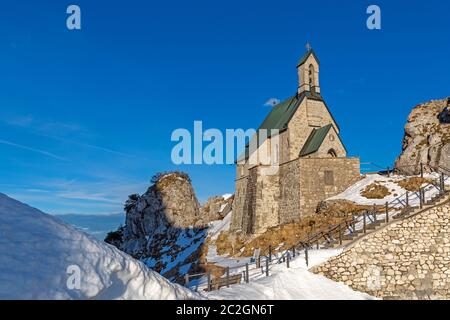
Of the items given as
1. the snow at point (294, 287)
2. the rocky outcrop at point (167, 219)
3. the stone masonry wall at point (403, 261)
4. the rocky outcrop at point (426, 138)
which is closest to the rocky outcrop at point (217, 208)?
the rocky outcrop at point (167, 219)

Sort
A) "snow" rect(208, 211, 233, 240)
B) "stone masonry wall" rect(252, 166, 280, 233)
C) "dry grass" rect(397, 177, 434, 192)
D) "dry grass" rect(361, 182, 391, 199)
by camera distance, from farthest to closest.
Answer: "snow" rect(208, 211, 233, 240)
"stone masonry wall" rect(252, 166, 280, 233)
"dry grass" rect(361, 182, 391, 199)
"dry grass" rect(397, 177, 434, 192)

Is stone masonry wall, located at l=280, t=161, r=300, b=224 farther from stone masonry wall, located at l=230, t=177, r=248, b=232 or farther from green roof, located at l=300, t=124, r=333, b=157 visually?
stone masonry wall, located at l=230, t=177, r=248, b=232

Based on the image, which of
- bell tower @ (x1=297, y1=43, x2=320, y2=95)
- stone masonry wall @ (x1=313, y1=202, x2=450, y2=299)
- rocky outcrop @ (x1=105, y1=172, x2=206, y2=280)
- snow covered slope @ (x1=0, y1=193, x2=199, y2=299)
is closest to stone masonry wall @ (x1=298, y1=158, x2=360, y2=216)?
bell tower @ (x1=297, y1=43, x2=320, y2=95)

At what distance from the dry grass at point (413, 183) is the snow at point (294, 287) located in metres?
12.8

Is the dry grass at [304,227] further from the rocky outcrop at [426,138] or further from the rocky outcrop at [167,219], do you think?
the rocky outcrop at [167,219]

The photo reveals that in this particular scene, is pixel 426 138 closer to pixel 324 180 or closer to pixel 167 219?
pixel 324 180

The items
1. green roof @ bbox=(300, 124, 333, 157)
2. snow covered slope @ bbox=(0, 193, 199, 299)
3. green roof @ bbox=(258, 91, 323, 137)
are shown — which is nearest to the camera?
snow covered slope @ bbox=(0, 193, 199, 299)

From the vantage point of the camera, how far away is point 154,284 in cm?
1026

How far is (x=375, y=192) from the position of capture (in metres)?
28.3

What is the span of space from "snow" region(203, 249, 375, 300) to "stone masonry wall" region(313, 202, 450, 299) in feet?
1.53

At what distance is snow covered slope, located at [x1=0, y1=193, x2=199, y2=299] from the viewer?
821cm

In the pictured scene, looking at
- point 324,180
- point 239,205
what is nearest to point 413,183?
point 324,180

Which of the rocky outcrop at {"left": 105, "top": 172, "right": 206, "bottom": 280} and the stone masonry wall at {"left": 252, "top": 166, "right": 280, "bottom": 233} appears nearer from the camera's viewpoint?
the stone masonry wall at {"left": 252, "top": 166, "right": 280, "bottom": 233}
